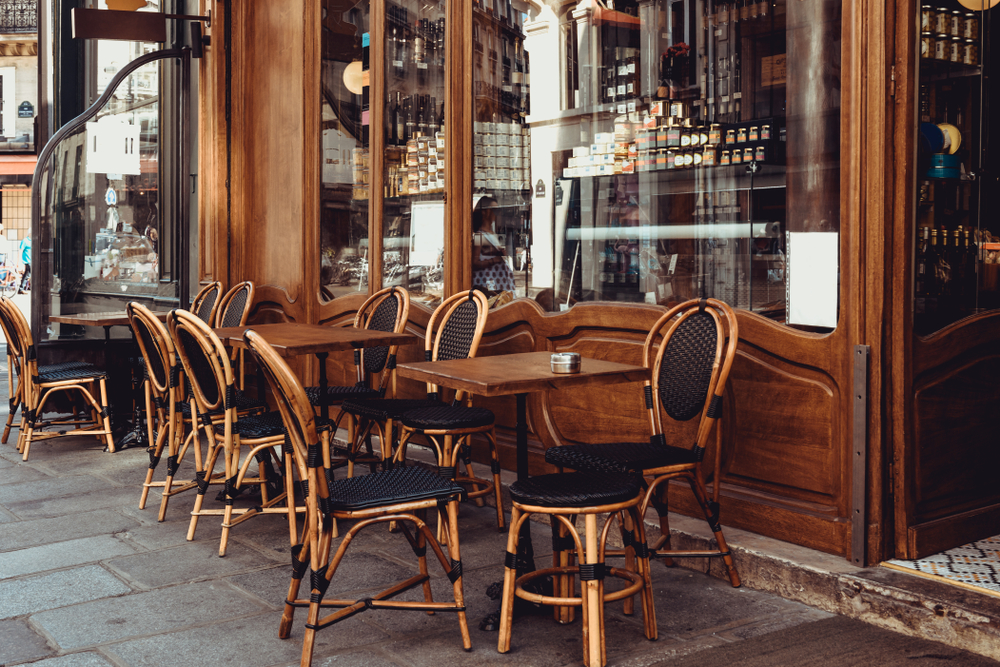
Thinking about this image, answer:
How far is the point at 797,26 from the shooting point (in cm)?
360

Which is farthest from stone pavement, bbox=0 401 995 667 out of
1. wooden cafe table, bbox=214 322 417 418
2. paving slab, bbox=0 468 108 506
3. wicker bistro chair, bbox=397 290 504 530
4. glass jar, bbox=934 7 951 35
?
glass jar, bbox=934 7 951 35

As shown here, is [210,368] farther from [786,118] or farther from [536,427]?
[786,118]

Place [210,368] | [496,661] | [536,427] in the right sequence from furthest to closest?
[536,427] < [210,368] < [496,661]

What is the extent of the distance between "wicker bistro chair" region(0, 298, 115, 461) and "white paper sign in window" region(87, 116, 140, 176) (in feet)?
5.10

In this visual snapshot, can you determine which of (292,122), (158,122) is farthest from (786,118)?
(158,122)

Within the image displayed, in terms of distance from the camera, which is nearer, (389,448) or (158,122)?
(389,448)

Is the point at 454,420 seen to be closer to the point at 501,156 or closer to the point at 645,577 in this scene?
the point at 645,577

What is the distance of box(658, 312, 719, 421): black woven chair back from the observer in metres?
3.34

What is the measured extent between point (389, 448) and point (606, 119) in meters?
1.79

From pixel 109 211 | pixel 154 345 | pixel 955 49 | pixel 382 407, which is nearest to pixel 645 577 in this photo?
pixel 382 407

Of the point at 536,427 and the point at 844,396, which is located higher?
the point at 844,396

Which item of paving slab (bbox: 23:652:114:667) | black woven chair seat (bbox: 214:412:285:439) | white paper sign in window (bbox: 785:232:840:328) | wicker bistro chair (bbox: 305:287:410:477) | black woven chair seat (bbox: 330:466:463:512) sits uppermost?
white paper sign in window (bbox: 785:232:840:328)

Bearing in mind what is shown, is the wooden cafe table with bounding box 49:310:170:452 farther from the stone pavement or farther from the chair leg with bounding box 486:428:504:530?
the chair leg with bounding box 486:428:504:530

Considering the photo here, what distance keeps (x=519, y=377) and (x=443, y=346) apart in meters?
1.62
